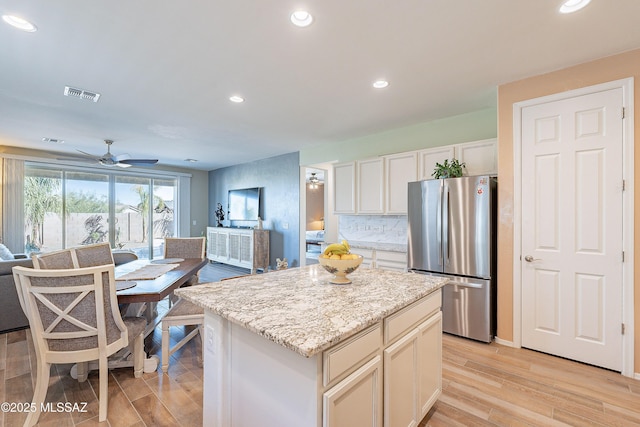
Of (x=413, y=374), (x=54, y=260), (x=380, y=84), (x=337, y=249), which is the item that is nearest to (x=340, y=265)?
(x=337, y=249)

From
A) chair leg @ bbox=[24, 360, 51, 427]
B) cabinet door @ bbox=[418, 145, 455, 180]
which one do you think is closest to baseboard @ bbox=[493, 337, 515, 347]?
Answer: cabinet door @ bbox=[418, 145, 455, 180]

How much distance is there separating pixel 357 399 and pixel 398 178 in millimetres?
3199

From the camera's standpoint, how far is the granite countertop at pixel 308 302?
108 cm

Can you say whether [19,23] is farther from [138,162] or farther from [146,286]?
[138,162]

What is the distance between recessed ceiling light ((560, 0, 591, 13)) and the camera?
174cm

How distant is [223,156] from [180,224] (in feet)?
8.69

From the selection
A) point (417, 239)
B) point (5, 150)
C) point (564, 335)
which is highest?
point (5, 150)

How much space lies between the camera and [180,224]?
7801mm

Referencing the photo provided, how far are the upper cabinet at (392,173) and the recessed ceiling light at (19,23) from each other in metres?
3.57

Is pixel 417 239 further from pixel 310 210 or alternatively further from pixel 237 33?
pixel 310 210

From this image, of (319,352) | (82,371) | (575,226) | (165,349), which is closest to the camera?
(319,352)

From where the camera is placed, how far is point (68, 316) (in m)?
1.83

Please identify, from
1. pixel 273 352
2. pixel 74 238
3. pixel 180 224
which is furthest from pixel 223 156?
pixel 273 352

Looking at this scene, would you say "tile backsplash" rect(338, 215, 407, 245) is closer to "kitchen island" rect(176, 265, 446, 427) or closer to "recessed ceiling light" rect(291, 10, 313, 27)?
"kitchen island" rect(176, 265, 446, 427)
